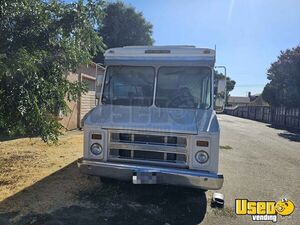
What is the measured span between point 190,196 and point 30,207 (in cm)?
295

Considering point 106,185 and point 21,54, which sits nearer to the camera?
point 21,54

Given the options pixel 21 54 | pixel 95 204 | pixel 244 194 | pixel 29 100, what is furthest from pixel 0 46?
pixel 244 194

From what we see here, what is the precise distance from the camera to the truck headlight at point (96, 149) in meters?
5.78

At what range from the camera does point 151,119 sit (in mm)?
5922

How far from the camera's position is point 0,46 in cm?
568

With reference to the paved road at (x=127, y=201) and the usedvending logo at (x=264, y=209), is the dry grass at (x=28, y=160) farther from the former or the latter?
the usedvending logo at (x=264, y=209)

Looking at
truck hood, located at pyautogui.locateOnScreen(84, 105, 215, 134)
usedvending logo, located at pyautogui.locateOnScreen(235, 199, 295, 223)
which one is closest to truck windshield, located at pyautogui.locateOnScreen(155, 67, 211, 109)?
truck hood, located at pyautogui.locateOnScreen(84, 105, 215, 134)

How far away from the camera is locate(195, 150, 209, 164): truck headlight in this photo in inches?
215

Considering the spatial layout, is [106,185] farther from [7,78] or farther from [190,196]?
[7,78]

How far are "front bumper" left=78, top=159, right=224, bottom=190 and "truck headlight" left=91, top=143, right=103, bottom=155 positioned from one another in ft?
0.79

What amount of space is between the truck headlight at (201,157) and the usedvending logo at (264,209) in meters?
1.14

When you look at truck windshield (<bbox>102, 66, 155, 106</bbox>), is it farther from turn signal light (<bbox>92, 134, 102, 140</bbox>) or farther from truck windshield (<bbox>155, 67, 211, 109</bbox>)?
turn signal light (<bbox>92, 134, 102, 140</bbox>)

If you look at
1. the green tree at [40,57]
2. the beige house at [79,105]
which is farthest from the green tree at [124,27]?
the green tree at [40,57]

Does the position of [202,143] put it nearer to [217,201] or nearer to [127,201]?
[217,201]
